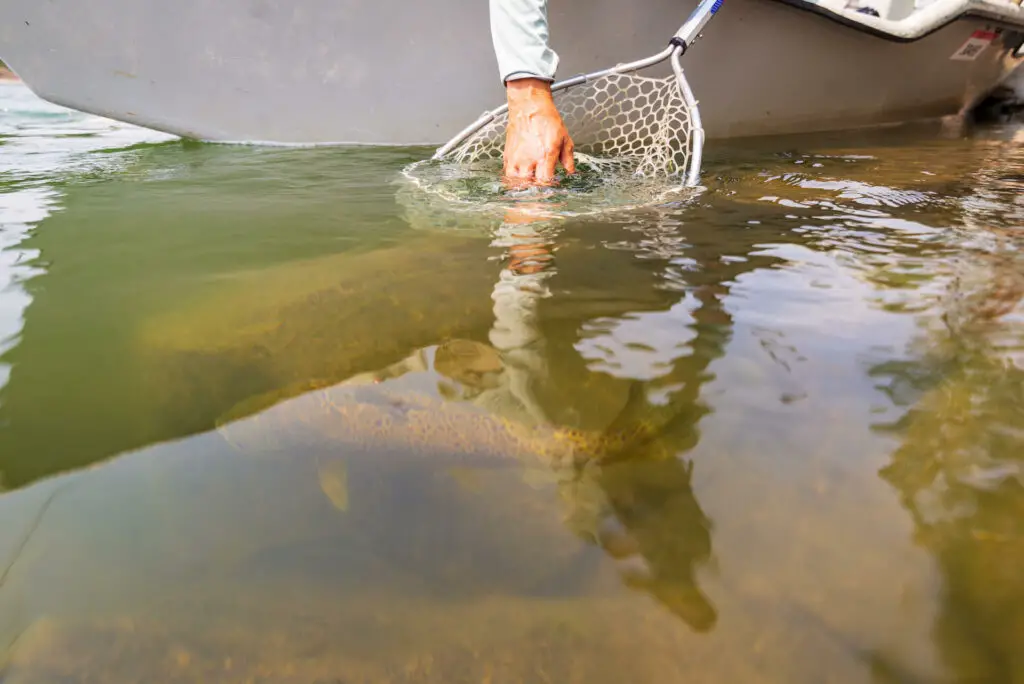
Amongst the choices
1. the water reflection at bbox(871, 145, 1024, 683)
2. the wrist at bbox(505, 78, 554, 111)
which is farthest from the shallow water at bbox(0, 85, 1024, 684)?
the wrist at bbox(505, 78, 554, 111)

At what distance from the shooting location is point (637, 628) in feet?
1.69

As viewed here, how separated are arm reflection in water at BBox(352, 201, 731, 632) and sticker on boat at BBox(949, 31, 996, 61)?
15.3 ft

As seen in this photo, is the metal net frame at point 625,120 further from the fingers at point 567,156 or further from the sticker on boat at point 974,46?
the sticker on boat at point 974,46

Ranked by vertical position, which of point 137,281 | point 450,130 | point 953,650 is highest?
point 450,130

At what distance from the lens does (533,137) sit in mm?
2248

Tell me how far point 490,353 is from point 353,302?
1.14 ft

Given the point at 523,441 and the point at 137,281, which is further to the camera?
the point at 137,281

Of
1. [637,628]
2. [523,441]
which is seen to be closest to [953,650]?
[637,628]

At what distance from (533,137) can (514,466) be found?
1771 mm

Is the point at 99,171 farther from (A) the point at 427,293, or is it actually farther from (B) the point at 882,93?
(B) the point at 882,93

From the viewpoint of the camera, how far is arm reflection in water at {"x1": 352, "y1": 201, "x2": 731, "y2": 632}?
0.58 metres

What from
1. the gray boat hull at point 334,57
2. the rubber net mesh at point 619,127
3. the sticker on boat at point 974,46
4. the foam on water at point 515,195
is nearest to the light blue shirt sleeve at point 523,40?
the foam on water at point 515,195

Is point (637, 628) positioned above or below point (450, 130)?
below

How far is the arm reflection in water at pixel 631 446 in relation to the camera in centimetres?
58
